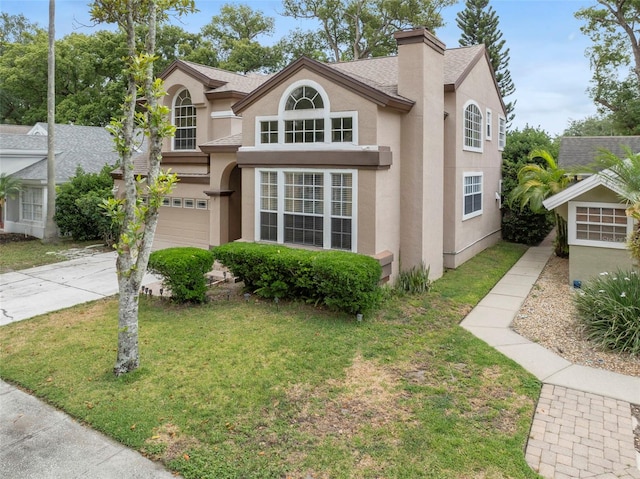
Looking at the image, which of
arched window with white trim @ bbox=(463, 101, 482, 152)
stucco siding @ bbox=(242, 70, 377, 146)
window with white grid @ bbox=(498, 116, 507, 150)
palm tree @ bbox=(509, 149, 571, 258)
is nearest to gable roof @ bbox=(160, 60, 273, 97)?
stucco siding @ bbox=(242, 70, 377, 146)

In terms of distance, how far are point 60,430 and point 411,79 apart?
34.2 feet

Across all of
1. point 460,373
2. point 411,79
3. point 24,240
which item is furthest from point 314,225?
point 24,240

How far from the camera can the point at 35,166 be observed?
72.7 ft

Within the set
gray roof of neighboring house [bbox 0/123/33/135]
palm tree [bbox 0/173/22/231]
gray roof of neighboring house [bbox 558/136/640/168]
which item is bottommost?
palm tree [bbox 0/173/22/231]

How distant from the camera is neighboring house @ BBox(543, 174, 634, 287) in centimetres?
1187

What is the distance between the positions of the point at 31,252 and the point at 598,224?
62.5 ft

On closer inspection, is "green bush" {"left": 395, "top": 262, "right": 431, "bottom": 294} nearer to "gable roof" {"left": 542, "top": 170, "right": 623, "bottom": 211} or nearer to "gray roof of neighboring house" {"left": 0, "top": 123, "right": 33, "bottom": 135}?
"gable roof" {"left": 542, "top": 170, "right": 623, "bottom": 211}

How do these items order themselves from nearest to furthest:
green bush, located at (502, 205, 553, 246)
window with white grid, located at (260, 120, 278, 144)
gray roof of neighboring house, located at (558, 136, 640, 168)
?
window with white grid, located at (260, 120, 278, 144), gray roof of neighboring house, located at (558, 136, 640, 168), green bush, located at (502, 205, 553, 246)

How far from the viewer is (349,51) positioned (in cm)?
3794

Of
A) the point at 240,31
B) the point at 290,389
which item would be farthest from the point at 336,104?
the point at 240,31

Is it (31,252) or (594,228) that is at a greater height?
(594,228)

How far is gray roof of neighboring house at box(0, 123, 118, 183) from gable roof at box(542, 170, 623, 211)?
63.0ft

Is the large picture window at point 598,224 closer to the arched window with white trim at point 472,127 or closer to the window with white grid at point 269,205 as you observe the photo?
the arched window with white trim at point 472,127

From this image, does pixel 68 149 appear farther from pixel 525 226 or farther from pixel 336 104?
pixel 525 226
